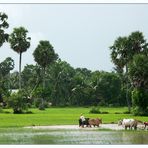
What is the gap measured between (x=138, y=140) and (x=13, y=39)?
53.7 meters

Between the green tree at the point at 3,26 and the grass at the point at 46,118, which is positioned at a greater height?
the green tree at the point at 3,26

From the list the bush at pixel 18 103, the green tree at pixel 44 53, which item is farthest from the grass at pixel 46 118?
the green tree at pixel 44 53

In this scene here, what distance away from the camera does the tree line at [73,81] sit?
6545cm

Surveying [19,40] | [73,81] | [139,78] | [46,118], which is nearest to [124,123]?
[46,118]

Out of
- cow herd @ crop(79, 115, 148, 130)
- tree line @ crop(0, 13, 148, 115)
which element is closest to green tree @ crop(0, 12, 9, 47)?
tree line @ crop(0, 13, 148, 115)

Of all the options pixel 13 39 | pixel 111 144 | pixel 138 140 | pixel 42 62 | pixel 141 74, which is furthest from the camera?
pixel 42 62

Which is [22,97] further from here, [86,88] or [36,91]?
[86,88]

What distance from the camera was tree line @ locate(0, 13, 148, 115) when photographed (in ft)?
215

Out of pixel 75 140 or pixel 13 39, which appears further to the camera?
pixel 13 39

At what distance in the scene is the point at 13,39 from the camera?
79250mm

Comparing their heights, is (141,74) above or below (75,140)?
above

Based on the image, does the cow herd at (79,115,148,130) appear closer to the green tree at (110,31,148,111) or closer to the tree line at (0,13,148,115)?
the tree line at (0,13,148,115)

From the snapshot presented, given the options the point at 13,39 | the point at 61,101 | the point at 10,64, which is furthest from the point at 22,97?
the point at 10,64

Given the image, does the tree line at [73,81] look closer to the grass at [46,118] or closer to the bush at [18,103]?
the bush at [18,103]
